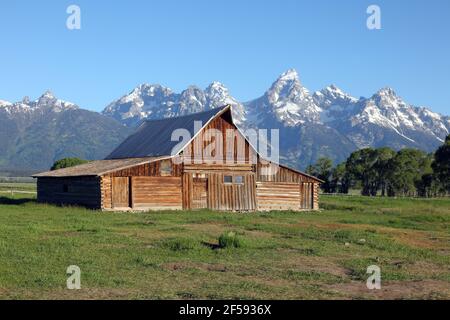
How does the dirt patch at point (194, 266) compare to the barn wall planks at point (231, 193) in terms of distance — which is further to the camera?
the barn wall planks at point (231, 193)

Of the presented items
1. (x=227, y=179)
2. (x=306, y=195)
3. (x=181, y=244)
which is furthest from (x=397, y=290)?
(x=306, y=195)

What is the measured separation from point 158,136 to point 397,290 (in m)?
36.0

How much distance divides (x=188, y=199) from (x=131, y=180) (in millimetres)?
4432

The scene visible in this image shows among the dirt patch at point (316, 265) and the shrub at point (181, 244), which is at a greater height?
the shrub at point (181, 244)

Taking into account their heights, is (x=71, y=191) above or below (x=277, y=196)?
above

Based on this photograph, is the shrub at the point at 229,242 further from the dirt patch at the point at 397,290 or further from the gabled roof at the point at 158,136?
the gabled roof at the point at 158,136

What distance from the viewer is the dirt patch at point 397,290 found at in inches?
547

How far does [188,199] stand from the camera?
43531 mm

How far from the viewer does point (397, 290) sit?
48.3ft

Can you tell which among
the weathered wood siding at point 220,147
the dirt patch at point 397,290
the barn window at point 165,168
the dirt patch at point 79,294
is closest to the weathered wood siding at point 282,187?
the weathered wood siding at point 220,147

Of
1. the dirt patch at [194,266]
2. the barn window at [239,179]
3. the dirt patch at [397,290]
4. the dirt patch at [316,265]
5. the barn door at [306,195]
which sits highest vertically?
the barn window at [239,179]

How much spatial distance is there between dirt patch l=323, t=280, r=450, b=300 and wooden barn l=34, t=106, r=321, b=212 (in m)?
27.1

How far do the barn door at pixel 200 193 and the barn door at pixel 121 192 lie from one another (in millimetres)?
4805

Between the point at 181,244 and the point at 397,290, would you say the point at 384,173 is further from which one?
the point at 397,290
